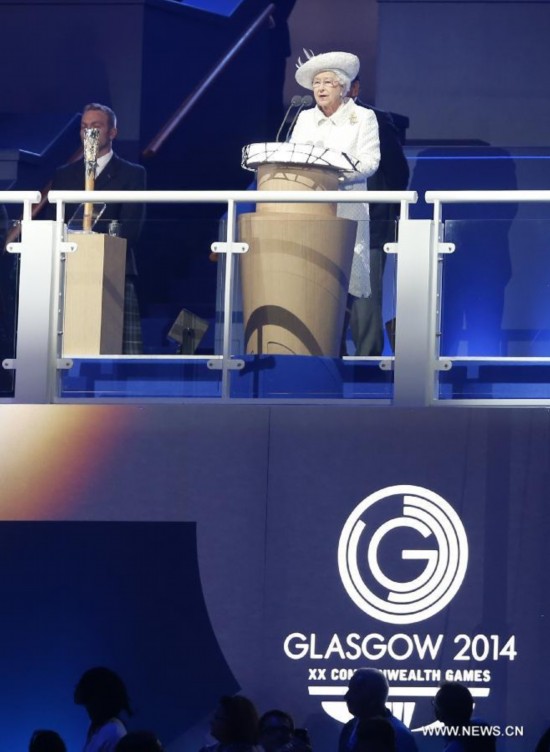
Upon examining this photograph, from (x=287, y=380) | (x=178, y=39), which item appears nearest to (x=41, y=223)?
(x=287, y=380)

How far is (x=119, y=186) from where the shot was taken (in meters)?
8.99

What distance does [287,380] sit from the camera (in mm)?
7891

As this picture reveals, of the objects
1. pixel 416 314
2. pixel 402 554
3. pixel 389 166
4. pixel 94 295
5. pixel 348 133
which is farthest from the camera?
pixel 389 166

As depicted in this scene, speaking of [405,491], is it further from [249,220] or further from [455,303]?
[249,220]

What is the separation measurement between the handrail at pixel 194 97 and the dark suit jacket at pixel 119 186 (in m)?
2.91

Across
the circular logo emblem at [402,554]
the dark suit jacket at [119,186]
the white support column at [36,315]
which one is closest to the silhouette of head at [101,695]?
the circular logo emblem at [402,554]

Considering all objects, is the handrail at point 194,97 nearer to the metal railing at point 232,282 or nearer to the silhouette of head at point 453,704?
the metal railing at point 232,282

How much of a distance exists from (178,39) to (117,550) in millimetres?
6131

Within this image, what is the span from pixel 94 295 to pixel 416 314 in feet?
4.53

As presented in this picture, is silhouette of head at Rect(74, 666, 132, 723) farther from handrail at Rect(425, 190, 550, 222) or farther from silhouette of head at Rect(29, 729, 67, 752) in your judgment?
handrail at Rect(425, 190, 550, 222)

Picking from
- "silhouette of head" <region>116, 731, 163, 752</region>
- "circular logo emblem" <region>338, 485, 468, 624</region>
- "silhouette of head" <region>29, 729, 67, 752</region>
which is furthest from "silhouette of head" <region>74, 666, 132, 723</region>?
"silhouette of head" <region>116, 731, 163, 752</region>

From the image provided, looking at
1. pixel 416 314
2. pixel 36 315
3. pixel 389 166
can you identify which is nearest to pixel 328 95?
pixel 389 166

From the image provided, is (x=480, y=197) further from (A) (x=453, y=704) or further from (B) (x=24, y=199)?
(A) (x=453, y=704)

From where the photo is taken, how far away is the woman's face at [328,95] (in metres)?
8.78
